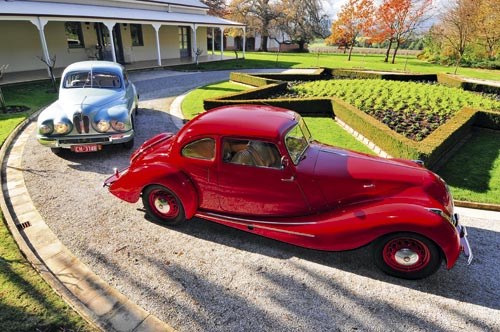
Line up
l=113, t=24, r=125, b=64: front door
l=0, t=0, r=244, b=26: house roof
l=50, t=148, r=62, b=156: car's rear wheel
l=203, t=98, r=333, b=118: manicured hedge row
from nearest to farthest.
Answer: l=50, t=148, r=62, b=156: car's rear wheel, l=203, t=98, r=333, b=118: manicured hedge row, l=0, t=0, r=244, b=26: house roof, l=113, t=24, r=125, b=64: front door

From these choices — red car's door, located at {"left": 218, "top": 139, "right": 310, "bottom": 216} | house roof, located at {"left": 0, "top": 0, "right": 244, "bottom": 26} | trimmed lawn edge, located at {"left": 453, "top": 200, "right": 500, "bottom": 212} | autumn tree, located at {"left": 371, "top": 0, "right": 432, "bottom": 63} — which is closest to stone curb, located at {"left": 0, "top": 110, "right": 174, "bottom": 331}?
red car's door, located at {"left": 218, "top": 139, "right": 310, "bottom": 216}

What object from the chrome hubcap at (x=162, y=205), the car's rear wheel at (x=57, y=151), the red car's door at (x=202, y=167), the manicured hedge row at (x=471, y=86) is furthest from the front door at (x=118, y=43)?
the manicured hedge row at (x=471, y=86)

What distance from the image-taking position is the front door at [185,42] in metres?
29.3

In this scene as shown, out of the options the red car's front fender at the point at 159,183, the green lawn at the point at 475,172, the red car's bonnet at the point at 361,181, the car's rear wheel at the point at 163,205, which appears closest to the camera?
the red car's bonnet at the point at 361,181

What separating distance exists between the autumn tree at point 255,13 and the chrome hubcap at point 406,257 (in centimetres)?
4734

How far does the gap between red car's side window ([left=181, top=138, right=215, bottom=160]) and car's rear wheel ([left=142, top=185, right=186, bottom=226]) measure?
709mm

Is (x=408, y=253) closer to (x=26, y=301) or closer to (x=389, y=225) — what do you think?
(x=389, y=225)

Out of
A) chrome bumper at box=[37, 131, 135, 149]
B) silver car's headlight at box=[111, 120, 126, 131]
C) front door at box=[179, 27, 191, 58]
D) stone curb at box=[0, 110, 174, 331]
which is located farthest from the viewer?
front door at box=[179, 27, 191, 58]

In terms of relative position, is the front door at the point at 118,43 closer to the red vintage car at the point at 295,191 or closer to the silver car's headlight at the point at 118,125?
the silver car's headlight at the point at 118,125

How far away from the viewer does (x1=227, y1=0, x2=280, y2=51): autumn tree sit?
150 feet

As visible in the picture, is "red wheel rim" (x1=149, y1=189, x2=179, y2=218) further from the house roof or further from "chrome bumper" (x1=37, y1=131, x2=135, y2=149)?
the house roof

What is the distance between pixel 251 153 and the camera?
4.58 m

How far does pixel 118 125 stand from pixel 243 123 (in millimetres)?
4371

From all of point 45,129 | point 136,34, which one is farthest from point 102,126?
point 136,34
